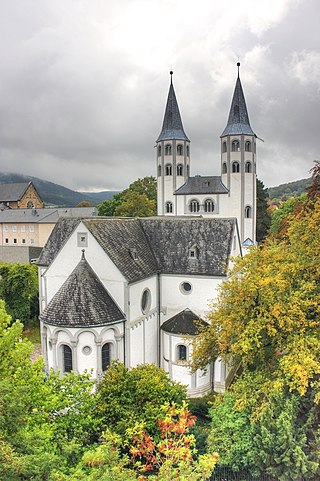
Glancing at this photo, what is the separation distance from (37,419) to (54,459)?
11.7ft

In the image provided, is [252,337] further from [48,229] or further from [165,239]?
A: [48,229]

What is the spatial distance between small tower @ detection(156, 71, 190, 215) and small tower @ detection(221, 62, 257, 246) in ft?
25.2

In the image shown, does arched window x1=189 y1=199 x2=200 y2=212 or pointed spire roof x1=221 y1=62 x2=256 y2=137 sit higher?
pointed spire roof x1=221 y1=62 x2=256 y2=137

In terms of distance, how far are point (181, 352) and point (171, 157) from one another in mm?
51818

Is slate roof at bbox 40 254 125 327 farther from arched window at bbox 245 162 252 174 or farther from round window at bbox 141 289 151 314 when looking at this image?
arched window at bbox 245 162 252 174

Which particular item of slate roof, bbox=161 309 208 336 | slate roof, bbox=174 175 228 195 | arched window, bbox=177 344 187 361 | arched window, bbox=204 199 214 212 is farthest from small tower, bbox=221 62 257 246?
arched window, bbox=177 344 187 361

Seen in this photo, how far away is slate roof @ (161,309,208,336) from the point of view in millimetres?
27803

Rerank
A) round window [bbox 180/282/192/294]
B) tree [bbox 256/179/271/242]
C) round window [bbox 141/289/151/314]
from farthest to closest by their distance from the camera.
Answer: tree [bbox 256/179/271/242]
round window [bbox 180/282/192/294]
round window [bbox 141/289/151/314]

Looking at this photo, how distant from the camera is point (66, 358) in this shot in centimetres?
2488

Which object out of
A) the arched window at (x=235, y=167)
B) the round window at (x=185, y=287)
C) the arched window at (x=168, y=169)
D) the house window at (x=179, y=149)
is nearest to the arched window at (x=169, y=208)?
the arched window at (x=168, y=169)

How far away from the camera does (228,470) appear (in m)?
18.1

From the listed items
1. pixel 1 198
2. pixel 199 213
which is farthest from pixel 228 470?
pixel 1 198


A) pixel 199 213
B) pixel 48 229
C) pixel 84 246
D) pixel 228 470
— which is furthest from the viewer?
pixel 48 229

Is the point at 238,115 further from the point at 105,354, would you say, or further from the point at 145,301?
the point at 105,354
